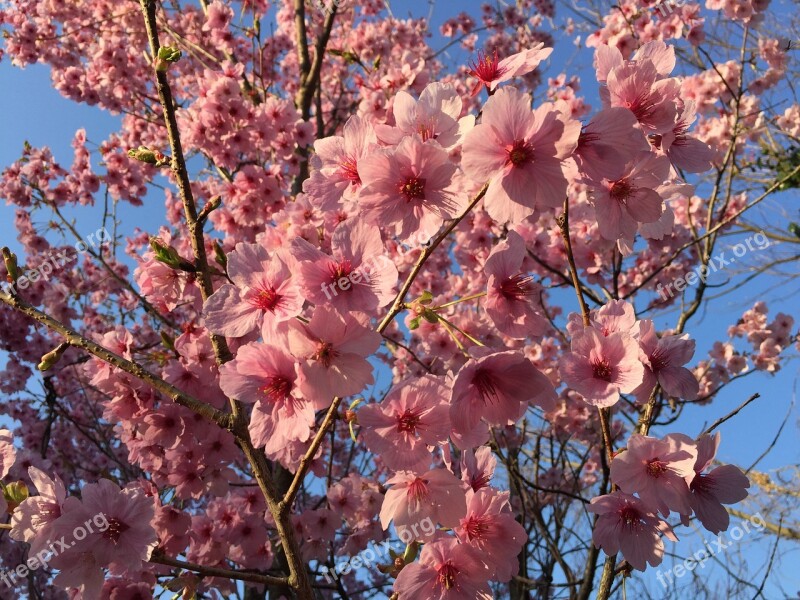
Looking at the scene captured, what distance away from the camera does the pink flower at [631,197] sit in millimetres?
1402

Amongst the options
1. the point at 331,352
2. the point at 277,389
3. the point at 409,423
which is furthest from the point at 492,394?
the point at 277,389

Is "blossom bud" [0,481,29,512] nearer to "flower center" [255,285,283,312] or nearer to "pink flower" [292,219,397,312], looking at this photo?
"flower center" [255,285,283,312]

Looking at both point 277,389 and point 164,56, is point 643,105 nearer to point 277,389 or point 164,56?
point 277,389

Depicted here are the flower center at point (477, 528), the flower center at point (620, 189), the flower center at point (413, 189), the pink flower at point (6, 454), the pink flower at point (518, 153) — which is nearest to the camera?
the pink flower at point (518, 153)

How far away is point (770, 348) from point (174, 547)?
5.75 metres

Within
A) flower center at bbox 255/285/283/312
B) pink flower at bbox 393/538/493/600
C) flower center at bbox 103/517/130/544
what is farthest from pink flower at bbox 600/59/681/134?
flower center at bbox 103/517/130/544

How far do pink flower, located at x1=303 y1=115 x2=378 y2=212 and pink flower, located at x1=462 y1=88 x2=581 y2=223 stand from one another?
1.23ft

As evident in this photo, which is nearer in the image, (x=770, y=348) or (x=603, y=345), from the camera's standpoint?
(x=603, y=345)

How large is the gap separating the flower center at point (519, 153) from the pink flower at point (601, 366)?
0.58 metres

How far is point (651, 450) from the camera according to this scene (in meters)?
1.49

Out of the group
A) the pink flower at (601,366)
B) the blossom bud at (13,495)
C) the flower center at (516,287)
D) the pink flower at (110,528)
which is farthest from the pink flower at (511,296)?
the blossom bud at (13,495)

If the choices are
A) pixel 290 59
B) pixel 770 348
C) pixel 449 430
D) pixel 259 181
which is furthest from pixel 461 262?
pixel 290 59

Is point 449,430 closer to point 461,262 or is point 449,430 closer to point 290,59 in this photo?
point 461,262

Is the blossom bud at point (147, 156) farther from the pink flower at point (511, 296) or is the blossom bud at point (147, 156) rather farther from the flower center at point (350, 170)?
the pink flower at point (511, 296)
